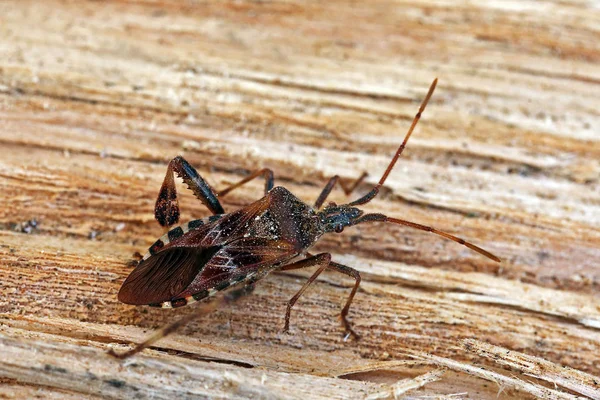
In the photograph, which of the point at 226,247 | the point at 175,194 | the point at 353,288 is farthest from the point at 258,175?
the point at 353,288

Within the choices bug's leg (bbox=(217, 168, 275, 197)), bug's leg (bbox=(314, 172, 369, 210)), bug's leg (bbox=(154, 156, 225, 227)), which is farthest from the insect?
bug's leg (bbox=(217, 168, 275, 197))

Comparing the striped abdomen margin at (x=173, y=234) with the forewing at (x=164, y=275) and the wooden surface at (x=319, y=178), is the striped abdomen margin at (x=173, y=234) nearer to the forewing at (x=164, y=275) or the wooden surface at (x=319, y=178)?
the forewing at (x=164, y=275)

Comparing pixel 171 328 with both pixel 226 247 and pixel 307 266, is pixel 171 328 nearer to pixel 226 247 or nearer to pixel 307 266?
pixel 226 247

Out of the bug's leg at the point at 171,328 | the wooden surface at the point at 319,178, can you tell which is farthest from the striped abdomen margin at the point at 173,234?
the bug's leg at the point at 171,328

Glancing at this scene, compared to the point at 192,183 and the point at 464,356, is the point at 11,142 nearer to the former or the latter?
the point at 192,183

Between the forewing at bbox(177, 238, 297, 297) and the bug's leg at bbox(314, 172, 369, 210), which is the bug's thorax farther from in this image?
the bug's leg at bbox(314, 172, 369, 210)

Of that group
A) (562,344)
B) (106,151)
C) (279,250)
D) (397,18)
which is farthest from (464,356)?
(397,18)
